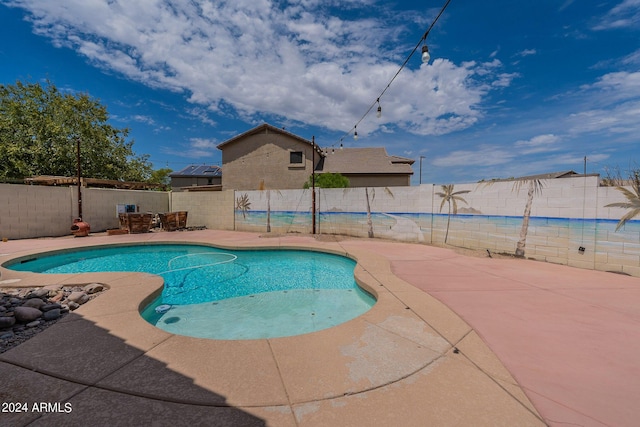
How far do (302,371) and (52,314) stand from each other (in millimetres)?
3468

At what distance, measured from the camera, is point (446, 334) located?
2.94m

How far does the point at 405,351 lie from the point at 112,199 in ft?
50.7

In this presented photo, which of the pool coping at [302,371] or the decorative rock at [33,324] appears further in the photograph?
the decorative rock at [33,324]

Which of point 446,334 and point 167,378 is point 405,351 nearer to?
point 446,334

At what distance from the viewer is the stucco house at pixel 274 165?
20734 millimetres

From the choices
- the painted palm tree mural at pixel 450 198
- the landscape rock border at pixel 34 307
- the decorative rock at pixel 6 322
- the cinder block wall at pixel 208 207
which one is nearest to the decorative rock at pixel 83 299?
the landscape rock border at pixel 34 307

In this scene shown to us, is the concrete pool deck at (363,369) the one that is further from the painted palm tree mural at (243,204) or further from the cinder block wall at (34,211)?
the cinder block wall at (34,211)

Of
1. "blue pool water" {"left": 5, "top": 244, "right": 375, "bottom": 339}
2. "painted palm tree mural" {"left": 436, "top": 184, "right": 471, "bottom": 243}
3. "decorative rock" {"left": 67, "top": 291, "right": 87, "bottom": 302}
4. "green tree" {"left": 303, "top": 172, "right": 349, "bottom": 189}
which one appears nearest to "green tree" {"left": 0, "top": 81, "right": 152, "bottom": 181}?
"blue pool water" {"left": 5, "top": 244, "right": 375, "bottom": 339}

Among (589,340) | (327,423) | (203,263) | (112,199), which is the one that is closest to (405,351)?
(327,423)

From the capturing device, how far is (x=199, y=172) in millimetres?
32656

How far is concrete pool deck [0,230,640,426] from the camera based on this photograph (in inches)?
71.6

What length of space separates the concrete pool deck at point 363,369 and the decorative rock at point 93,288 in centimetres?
50

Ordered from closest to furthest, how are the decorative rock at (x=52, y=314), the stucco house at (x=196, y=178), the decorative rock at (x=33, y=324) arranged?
the decorative rock at (x=33, y=324)
the decorative rock at (x=52, y=314)
the stucco house at (x=196, y=178)

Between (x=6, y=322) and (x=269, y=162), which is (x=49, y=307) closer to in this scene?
(x=6, y=322)
